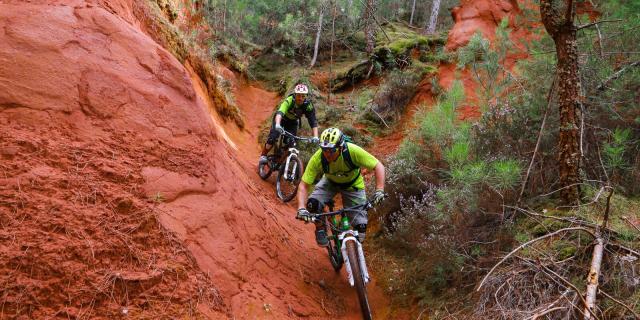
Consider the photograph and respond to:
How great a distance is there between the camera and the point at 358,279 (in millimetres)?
5207

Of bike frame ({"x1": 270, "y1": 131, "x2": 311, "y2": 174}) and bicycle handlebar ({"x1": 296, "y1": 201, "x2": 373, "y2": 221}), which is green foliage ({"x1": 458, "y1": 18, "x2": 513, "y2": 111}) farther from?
bike frame ({"x1": 270, "y1": 131, "x2": 311, "y2": 174})

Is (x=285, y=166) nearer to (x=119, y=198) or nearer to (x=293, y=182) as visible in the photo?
(x=293, y=182)

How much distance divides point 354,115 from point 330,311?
10003 mm

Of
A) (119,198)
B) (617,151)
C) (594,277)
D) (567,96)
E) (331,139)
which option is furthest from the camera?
(331,139)

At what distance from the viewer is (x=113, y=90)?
5324mm

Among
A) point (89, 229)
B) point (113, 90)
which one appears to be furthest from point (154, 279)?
point (113, 90)

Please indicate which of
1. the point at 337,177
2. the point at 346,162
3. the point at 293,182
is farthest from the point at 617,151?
the point at 293,182

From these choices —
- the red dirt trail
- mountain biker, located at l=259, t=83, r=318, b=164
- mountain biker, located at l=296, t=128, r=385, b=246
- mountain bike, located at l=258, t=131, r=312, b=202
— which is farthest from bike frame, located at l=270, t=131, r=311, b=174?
mountain biker, located at l=296, t=128, r=385, b=246

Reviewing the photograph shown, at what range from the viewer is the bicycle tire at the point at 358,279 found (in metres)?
5.19

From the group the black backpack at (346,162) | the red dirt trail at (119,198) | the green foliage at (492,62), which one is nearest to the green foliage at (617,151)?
the green foliage at (492,62)

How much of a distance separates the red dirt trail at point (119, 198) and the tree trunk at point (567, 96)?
9.35 ft

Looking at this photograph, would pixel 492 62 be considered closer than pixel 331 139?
No

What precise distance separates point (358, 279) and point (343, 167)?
5.15 ft

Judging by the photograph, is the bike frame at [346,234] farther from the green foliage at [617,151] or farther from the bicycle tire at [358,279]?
the green foliage at [617,151]
